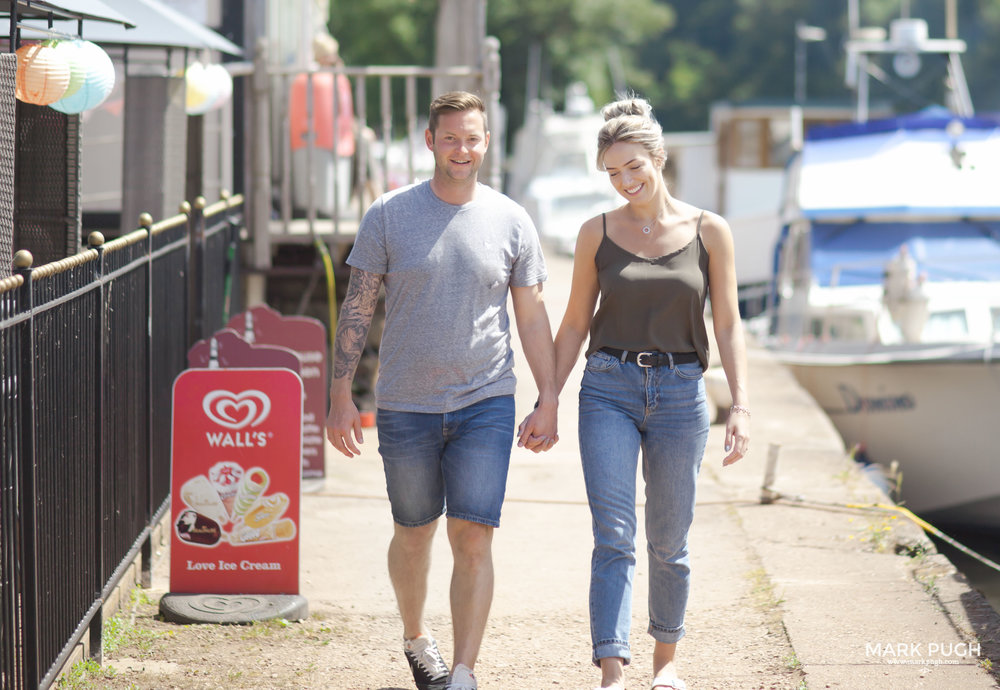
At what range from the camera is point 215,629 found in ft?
16.9

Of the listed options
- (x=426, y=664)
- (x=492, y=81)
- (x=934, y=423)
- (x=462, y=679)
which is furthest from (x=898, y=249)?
(x=462, y=679)

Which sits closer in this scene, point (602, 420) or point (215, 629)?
point (602, 420)

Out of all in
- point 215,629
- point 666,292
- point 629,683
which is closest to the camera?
point 666,292

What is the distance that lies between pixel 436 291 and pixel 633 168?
0.75 metres

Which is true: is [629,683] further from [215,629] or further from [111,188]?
[111,188]

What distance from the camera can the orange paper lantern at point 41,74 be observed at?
5.29 m

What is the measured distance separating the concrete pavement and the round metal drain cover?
0.81 feet

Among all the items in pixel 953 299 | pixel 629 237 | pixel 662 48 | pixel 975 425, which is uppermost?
pixel 662 48

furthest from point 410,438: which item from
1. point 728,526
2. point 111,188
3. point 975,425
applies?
point 975,425

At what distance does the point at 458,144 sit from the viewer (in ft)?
14.1

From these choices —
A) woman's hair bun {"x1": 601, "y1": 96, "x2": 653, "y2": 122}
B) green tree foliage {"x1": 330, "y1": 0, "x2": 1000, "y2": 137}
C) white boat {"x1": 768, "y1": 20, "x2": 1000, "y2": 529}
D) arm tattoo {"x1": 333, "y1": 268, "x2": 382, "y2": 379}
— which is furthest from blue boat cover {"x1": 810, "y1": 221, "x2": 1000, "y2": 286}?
green tree foliage {"x1": 330, "y1": 0, "x2": 1000, "y2": 137}

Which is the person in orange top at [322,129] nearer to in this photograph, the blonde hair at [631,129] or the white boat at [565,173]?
the blonde hair at [631,129]

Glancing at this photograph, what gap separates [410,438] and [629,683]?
121 centimetres

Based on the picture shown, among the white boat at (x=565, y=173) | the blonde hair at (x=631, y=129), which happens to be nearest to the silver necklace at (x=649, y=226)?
the blonde hair at (x=631, y=129)
